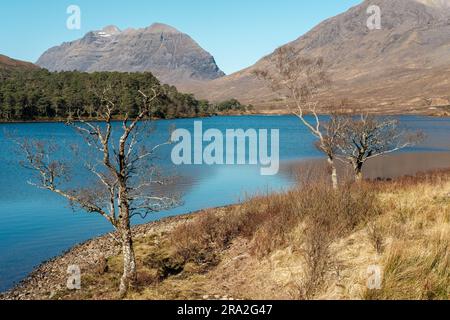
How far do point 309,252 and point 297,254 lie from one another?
7.31 feet

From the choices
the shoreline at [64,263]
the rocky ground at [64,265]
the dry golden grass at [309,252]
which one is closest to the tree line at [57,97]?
the shoreline at [64,263]

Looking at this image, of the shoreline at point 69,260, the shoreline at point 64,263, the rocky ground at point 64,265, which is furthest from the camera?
the shoreline at point 69,260

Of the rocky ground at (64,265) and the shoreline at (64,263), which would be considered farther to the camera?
the shoreline at (64,263)

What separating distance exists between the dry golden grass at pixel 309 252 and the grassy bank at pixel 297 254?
31mm

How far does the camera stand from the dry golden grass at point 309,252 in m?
10.9

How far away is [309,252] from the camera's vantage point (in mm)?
11695

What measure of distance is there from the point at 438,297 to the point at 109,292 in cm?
941

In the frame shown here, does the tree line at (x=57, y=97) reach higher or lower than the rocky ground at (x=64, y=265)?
higher

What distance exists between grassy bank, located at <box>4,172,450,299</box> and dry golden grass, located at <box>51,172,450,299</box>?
0.10 ft

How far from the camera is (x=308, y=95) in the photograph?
32.9 m

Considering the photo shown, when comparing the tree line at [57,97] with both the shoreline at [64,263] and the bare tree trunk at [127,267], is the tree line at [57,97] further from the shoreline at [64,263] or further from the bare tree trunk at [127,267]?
the bare tree trunk at [127,267]

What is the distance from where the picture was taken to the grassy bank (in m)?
10.9

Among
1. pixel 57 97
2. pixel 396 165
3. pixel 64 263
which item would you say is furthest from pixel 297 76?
pixel 57 97
